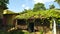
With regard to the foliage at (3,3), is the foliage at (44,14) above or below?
below

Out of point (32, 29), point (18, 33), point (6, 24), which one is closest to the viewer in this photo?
point (18, 33)

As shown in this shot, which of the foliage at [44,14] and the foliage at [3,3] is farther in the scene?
the foliage at [3,3]

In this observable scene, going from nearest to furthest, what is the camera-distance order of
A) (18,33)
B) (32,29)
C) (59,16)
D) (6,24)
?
(59,16), (18,33), (32,29), (6,24)

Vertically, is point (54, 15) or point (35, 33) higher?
point (54, 15)

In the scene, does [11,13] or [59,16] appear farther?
[11,13]

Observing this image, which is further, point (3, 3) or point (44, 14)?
point (3, 3)

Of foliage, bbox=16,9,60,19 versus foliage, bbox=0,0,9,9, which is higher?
foliage, bbox=0,0,9,9

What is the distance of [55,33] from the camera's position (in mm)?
33844

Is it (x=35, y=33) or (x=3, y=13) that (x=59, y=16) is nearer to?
(x=35, y=33)

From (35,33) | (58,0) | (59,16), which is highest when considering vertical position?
(58,0)

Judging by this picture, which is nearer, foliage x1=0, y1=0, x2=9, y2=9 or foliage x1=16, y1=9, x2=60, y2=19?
foliage x1=16, y1=9, x2=60, y2=19

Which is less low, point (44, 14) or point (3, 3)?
point (3, 3)

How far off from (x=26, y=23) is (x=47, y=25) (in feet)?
15.6

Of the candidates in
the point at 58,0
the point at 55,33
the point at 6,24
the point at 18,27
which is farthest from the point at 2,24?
the point at 55,33
